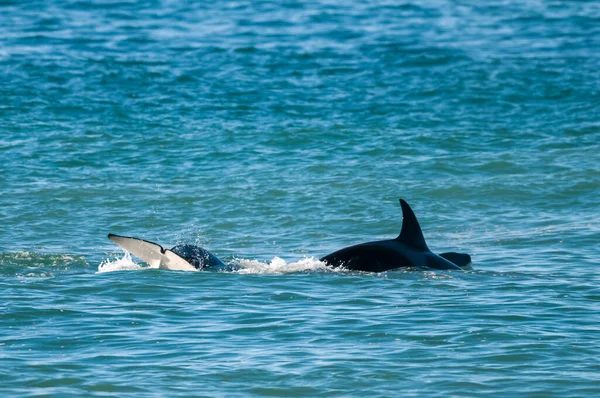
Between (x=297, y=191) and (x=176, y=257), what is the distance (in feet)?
26.5

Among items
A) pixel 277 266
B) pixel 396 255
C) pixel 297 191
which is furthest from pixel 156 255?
pixel 297 191

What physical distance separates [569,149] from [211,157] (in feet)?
26.5

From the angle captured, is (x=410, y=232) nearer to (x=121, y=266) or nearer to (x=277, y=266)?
(x=277, y=266)

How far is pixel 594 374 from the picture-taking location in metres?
9.70

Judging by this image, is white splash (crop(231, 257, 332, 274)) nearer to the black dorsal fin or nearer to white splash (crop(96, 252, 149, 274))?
the black dorsal fin

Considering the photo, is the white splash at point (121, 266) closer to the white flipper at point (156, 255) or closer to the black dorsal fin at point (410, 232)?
the white flipper at point (156, 255)

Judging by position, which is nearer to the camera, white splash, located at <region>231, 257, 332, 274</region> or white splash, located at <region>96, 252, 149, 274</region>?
white splash, located at <region>231, 257, 332, 274</region>

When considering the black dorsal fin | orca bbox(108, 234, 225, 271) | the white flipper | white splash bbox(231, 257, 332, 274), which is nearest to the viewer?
the white flipper

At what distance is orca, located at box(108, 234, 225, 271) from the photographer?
13.9 metres

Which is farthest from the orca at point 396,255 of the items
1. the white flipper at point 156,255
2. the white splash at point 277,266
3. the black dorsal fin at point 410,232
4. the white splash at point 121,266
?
the white splash at point 121,266

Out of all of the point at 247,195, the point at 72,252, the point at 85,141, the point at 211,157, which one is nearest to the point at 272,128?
the point at 211,157

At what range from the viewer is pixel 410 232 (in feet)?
46.7

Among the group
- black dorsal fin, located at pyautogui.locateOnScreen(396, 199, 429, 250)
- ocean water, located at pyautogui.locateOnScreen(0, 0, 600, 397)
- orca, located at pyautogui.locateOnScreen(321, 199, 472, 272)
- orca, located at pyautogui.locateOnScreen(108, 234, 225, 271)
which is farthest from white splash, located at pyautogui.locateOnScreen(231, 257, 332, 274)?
black dorsal fin, located at pyautogui.locateOnScreen(396, 199, 429, 250)

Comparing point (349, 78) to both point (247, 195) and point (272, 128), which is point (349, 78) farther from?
point (247, 195)
